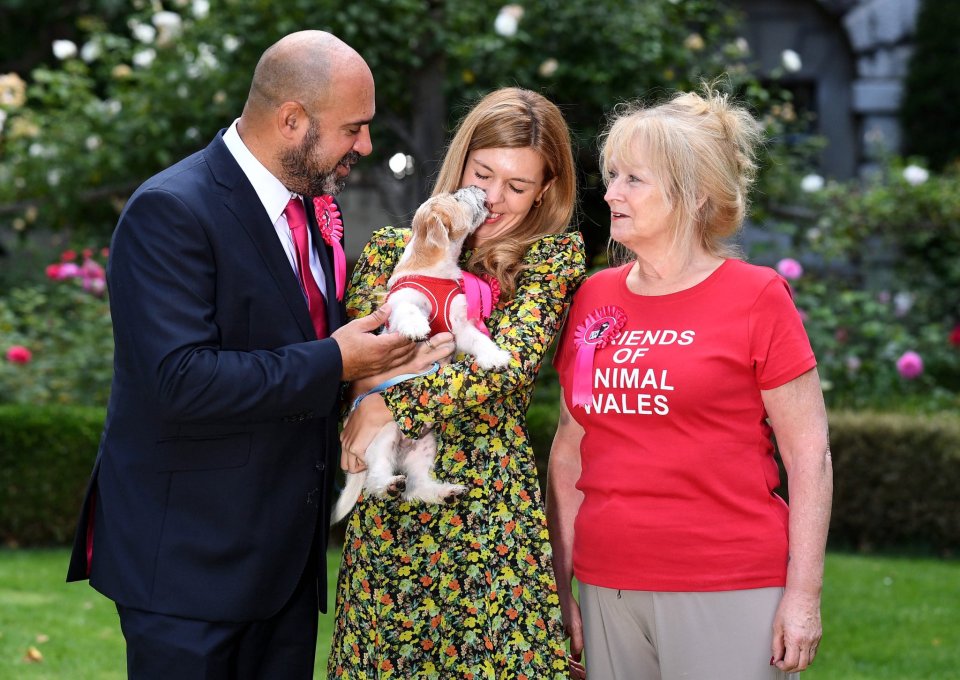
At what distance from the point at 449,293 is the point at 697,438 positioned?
0.77 m

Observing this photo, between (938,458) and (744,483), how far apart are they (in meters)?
4.76

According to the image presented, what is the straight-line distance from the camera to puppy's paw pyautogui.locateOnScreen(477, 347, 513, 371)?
271 cm

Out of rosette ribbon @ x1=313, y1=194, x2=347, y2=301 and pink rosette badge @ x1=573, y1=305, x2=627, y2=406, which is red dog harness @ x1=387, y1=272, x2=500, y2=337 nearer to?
rosette ribbon @ x1=313, y1=194, x2=347, y2=301

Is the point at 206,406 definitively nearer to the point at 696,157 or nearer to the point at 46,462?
the point at 696,157

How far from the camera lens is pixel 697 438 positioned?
2602 millimetres

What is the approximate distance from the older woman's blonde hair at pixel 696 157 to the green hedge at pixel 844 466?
13.3 feet

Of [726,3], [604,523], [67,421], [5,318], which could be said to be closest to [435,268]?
[604,523]

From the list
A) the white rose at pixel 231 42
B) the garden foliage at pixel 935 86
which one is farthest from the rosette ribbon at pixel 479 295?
the garden foliage at pixel 935 86

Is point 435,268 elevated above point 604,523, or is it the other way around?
point 435,268

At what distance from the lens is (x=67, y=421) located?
22.5ft

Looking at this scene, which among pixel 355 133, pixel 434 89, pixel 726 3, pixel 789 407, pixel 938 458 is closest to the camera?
pixel 789 407

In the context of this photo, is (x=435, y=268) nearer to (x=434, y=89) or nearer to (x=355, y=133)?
(x=355, y=133)

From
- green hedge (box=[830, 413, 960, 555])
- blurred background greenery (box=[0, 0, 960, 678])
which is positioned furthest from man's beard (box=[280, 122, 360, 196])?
green hedge (box=[830, 413, 960, 555])

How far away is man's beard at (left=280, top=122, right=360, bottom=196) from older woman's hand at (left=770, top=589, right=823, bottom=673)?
144cm
